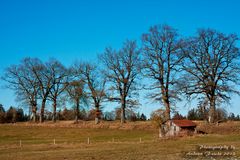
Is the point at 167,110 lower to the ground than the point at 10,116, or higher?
higher

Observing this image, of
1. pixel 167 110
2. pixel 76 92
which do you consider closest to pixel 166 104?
pixel 167 110

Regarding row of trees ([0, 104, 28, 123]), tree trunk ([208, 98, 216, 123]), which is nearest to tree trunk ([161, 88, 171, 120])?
tree trunk ([208, 98, 216, 123])

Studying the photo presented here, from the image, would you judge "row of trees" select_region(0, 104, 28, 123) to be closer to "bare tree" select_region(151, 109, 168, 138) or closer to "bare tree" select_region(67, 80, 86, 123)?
"bare tree" select_region(67, 80, 86, 123)

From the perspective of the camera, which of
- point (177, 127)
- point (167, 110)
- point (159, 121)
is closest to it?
point (159, 121)

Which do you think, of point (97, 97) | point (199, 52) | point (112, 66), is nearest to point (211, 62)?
point (199, 52)

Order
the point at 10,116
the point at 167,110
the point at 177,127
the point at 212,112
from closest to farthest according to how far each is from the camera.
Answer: the point at 177,127
the point at 212,112
the point at 167,110
the point at 10,116

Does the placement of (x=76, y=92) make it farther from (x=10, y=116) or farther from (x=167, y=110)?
(x=10, y=116)

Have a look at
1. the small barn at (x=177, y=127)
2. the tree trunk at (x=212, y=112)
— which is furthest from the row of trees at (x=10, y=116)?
the tree trunk at (x=212, y=112)

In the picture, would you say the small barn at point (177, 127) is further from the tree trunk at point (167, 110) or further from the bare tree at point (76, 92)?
→ the bare tree at point (76, 92)

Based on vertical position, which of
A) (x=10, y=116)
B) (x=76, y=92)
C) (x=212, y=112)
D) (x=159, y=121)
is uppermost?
(x=76, y=92)

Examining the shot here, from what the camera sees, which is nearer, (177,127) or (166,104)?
(177,127)

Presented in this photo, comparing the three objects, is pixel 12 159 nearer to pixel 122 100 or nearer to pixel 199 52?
pixel 199 52

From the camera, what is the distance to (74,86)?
65688mm

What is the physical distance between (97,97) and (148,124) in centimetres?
1277
